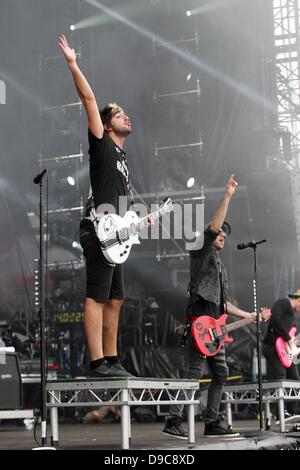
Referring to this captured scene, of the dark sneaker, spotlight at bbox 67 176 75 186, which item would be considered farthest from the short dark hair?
spotlight at bbox 67 176 75 186

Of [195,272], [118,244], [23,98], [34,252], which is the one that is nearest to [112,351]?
Result: [118,244]

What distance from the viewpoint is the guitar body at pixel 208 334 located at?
5375 millimetres

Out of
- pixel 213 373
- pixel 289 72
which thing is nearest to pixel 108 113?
pixel 213 373

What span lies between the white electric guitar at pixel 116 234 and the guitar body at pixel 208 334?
1246 millimetres

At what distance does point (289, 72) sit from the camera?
10.2 m

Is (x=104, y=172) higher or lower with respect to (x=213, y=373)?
higher

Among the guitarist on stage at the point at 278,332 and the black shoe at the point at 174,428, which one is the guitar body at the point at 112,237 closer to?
the black shoe at the point at 174,428

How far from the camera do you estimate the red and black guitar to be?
5375 millimetres

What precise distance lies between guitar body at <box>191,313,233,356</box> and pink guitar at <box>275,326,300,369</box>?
5.71 feet

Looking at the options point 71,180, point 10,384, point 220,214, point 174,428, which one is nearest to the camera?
point 174,428

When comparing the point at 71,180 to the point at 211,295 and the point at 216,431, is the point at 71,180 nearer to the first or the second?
the point at 211,295

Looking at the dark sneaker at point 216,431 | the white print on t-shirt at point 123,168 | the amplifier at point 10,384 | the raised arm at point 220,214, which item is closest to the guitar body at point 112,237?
the white print on t-shirt at point 123,168

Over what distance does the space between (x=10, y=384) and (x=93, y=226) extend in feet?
10.4
